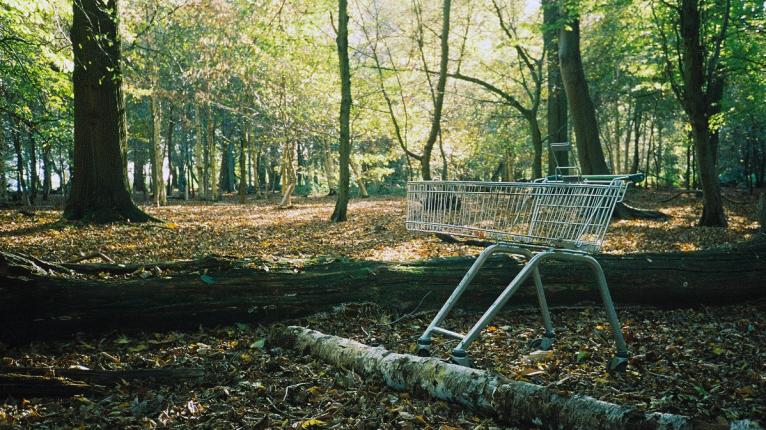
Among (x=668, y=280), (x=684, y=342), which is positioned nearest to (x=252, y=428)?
(x=684, y=342)

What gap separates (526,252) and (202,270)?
121 inches

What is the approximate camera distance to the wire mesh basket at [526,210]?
3426 mm

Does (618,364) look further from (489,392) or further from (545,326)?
(489,392)

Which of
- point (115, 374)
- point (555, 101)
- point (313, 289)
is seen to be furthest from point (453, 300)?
point (555, 101)

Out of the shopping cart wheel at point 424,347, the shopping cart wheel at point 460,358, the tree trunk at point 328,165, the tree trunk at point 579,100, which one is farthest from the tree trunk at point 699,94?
the tree trunk at point 328,165

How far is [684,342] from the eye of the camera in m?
4.79

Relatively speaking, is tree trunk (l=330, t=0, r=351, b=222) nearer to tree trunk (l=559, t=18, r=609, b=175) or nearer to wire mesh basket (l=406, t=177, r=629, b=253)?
tree trunk (l=559, t=18, r=609, b=175)

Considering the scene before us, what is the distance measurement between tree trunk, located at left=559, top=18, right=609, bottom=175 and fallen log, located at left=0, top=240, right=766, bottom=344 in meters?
8.53

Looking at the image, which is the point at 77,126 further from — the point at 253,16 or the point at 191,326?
the point at 191,326

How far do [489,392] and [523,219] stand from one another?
1.22 meters

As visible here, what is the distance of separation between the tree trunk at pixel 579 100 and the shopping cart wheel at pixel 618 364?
10.9m

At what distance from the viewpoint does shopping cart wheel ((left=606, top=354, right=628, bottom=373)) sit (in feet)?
13.2

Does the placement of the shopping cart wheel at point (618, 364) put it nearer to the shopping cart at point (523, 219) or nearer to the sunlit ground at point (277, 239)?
the shopping cart at point (523, 219)

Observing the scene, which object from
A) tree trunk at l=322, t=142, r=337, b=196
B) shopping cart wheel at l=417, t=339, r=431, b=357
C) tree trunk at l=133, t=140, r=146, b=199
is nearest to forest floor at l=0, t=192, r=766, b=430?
shopping cart wheel at l=417, t=339, r=431, b=357
